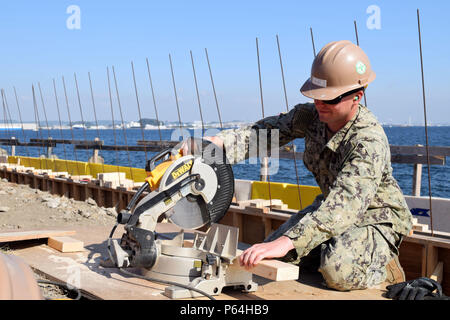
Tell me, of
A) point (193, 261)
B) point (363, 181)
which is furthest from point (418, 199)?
point (193, 261)

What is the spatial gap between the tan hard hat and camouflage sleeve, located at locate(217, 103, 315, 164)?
541mm

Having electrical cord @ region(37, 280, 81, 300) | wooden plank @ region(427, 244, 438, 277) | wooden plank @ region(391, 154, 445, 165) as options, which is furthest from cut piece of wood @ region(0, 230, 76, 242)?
wooden plank @ region(391, 154, 445, 165)

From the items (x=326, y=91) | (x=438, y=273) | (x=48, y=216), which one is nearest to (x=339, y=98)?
(x=326, y=91)

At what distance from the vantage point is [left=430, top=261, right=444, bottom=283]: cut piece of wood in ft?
12.9

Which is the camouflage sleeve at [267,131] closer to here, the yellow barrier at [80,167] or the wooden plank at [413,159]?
the wooden plank at [413,159]

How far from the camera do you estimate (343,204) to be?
119 inches

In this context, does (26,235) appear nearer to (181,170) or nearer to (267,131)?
(181,170)

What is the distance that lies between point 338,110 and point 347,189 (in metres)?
0.64

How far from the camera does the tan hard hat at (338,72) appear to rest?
3.37 metres
